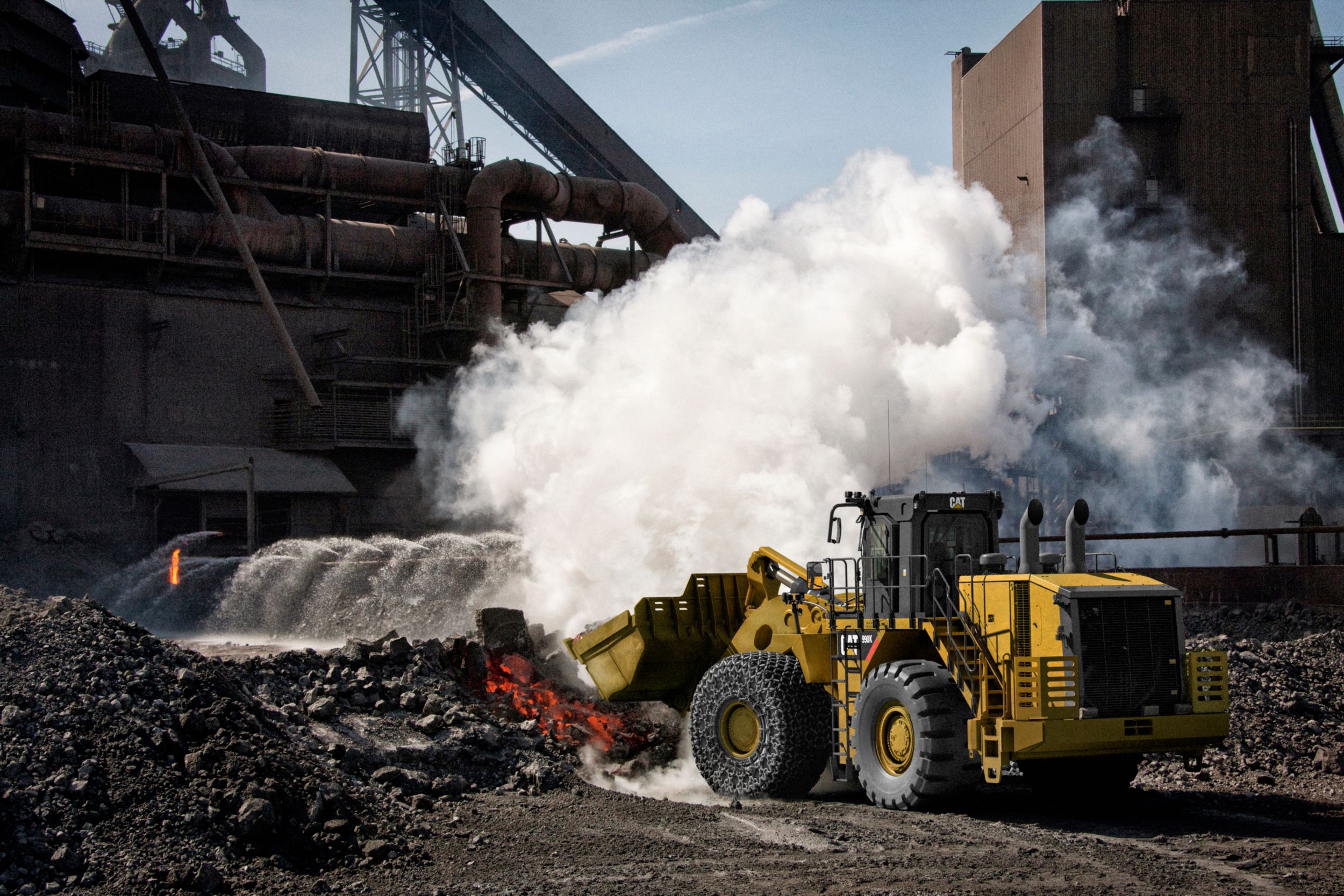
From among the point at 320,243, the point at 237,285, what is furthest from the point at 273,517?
the point at 320,243

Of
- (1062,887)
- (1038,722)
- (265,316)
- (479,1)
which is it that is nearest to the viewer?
(1062,887)

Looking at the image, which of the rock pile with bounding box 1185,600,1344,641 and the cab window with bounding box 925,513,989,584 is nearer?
the cab window with bounding box 925,513,989,584

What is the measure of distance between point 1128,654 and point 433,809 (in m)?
6.27

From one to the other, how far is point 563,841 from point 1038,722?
404 cm

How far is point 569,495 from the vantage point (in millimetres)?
21688

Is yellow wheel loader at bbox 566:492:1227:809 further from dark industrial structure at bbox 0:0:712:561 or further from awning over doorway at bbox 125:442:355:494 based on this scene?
awning over doorway at bbox 125:442:355:494

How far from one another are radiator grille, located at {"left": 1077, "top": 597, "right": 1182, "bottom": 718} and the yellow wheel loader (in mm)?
15

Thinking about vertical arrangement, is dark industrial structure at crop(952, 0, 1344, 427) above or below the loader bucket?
above

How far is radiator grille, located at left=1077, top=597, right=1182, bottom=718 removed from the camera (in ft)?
36.4

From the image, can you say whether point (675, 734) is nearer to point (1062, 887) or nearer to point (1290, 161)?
point (1062, 887)

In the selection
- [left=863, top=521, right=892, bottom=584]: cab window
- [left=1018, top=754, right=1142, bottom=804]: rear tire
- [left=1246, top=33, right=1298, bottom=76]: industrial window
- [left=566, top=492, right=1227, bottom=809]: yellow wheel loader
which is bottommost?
[left=1018, top=754, right=1142, bottom=804]: rear tire

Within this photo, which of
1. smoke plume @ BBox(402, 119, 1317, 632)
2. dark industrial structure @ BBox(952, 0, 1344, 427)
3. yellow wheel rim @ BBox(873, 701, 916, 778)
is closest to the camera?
yellow wheel rim @ BBox(873, 701, 916, 778)

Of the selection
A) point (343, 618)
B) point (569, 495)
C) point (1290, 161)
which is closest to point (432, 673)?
point (569, 495)

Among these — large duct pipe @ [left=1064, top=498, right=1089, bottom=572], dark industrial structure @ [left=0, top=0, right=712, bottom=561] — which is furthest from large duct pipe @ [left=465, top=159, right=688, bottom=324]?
large duct pipe @ [left=1064, top=498, right=1089, bottom=572]
